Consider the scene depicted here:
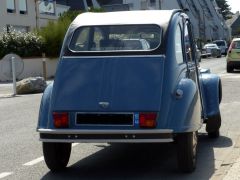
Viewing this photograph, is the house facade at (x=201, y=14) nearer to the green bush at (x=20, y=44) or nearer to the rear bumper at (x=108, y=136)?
the green bush at (x=20, y=44)

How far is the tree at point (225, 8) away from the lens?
15050cm

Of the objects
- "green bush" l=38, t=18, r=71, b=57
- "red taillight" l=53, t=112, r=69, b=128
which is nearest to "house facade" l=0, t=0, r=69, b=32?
"green bush" l=38, t=18, r=71, b=57

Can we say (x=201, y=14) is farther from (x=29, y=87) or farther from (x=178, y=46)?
(x=178, y=46)

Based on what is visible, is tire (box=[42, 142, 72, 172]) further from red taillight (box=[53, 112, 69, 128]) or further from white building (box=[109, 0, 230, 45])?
white building (box=[109, 0, 230, 45])

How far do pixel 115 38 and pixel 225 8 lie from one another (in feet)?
492

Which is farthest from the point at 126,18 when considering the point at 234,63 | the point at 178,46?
the point at 234,63

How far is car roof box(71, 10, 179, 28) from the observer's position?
7.47 metres

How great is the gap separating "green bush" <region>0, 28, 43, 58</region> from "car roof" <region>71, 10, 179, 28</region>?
28746 mm

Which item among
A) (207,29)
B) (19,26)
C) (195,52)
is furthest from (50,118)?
(207,29)

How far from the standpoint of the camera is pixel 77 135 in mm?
6637

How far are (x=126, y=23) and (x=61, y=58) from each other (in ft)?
3.18

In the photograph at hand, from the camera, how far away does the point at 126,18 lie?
7.64 m

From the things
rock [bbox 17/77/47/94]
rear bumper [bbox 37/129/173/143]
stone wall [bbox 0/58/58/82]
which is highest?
rear bumper [bbox 37/129/173/143]

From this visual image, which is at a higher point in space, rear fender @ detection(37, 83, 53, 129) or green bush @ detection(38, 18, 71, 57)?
rear fender @ detection(37, 83, 53, 129)
